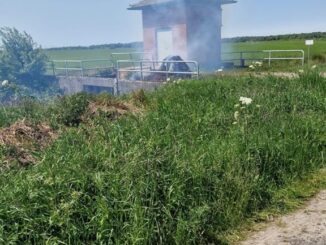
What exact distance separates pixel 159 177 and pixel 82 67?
1745 centimetres

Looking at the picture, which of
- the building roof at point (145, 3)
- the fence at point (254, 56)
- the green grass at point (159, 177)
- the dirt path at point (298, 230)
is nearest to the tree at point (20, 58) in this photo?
the building roof at point (145, 3)

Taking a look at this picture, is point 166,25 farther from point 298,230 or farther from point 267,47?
point 298,230

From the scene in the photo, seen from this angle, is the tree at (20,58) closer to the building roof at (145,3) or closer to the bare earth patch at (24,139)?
the building roof at (145,3)

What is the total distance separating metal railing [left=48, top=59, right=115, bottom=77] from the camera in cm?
1992

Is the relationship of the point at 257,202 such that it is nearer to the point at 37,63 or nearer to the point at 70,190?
the point at 70,190

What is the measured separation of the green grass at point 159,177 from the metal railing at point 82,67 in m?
14.4

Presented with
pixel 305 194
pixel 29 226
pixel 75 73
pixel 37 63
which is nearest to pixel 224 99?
pixel 305 194

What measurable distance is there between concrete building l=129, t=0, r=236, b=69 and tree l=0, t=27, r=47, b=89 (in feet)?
21.7

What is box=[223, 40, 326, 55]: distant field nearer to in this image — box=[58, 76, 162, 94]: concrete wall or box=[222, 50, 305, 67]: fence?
box=[222, 50, 305, 67]: fence

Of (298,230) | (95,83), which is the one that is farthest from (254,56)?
(298,230)

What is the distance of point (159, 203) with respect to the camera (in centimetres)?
316

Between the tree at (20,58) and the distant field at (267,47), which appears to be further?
the distant field at (267,47)

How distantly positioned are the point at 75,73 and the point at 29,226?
60.5ft

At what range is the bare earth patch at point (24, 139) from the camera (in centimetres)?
417
